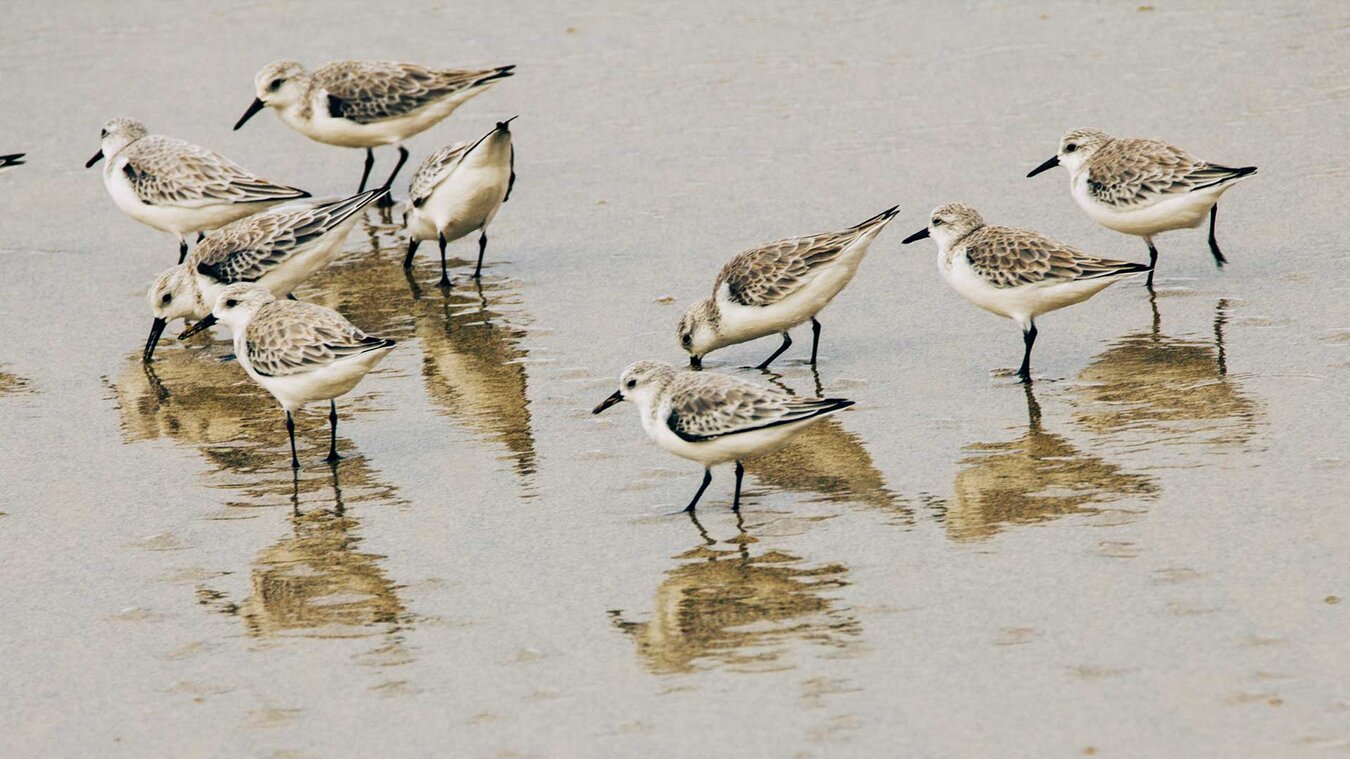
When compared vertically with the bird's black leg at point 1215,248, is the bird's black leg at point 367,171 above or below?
above

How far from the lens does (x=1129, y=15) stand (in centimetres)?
1859

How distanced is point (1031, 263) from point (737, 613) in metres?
3.98

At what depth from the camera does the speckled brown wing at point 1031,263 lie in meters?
10.4

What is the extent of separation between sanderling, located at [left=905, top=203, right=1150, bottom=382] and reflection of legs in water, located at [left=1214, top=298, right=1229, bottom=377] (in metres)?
0.69

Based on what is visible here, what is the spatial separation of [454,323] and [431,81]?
4087mm

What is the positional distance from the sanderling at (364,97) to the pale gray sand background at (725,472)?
68 cm

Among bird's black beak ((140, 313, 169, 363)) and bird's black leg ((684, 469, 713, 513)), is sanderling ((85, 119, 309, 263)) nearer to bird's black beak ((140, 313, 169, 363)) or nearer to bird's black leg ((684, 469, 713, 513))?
bird's black beak ((140, 313, 169, 363))

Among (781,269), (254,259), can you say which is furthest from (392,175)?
(781,269)

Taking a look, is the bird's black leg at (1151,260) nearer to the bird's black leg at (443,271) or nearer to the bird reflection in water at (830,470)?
the bird reflection in water at (830,470)

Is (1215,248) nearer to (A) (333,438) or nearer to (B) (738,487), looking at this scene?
(B) (738,487)

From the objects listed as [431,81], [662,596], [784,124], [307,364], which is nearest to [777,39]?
[784,124]

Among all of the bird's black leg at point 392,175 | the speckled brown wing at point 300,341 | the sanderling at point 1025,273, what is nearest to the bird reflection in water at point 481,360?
the speckled brown wing at point 300,341

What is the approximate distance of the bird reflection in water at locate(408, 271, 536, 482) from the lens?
33.7 ft

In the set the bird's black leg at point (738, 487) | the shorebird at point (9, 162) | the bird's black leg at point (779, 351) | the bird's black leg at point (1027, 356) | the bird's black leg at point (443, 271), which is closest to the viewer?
the bird's black leg at point (738, 487)
